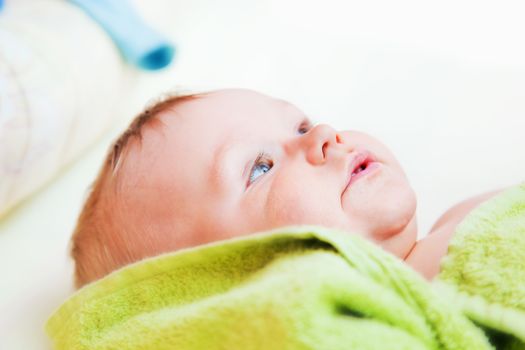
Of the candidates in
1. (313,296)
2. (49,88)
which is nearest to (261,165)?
(313,296)

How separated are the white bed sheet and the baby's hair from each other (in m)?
0.19

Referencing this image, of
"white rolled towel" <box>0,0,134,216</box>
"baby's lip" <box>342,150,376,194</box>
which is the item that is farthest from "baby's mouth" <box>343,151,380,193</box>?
"white rolled towel" <box>0,0,134,216</box>

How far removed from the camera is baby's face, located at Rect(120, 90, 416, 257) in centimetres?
81

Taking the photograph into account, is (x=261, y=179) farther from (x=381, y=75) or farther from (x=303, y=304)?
(x=381, y=75)

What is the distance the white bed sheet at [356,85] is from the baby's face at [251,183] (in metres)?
0.30

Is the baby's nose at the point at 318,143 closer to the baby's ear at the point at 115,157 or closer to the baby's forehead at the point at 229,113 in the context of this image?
the baby's forehead at the point at 229,113

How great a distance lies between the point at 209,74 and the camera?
4.80 feet

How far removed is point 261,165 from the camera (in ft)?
2.87

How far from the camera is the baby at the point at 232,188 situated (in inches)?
32.2

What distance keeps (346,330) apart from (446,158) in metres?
0.69

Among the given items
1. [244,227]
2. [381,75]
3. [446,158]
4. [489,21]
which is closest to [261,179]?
[244,227]

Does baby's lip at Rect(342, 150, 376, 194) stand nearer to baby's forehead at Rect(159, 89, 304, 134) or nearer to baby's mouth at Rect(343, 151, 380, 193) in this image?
baby's mouth at Rect(343, 151, 380, 193)

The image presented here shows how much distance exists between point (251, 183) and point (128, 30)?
0.63 m

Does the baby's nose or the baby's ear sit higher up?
the baby's ear
